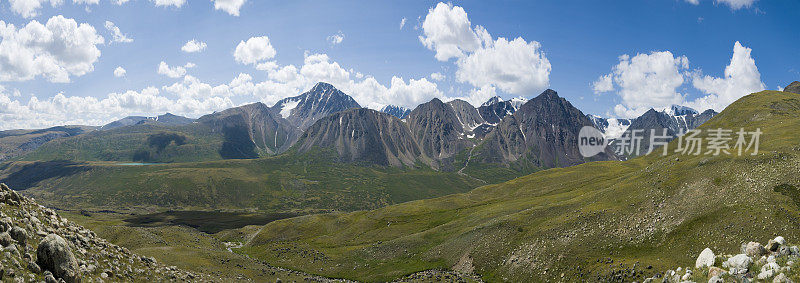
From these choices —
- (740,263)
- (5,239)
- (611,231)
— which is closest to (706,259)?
(740,263)

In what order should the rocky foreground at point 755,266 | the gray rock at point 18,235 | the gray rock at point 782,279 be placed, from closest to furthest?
the gray rock at point 782,279
the rocky foreground at point 755,266
the gray rock at point 18,235

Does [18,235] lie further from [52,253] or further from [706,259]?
[706,259]

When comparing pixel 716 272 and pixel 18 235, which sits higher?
pixel 18 235

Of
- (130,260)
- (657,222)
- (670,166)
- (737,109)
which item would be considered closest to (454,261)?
(657,222)

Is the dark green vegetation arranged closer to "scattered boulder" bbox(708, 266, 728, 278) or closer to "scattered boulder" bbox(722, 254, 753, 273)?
"scattered boulder" bbox(708, 266, 728, 278)

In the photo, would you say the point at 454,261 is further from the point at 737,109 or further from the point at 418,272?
the point at 737,109

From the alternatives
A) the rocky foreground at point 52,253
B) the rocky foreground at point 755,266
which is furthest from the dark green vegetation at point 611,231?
A: the rocky foreground at point 52,253

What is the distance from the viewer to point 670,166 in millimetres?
81062

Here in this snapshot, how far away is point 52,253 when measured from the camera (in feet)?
71.5

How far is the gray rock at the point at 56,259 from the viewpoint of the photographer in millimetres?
21594

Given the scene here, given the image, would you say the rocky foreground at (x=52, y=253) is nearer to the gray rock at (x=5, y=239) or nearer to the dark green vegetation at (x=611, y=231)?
the gray rock at (x=5, y=239)

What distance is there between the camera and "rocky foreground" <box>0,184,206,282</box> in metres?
20.7

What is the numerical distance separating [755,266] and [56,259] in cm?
4476

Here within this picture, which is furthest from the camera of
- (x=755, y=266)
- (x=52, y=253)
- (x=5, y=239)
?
(x=755, y=266)
